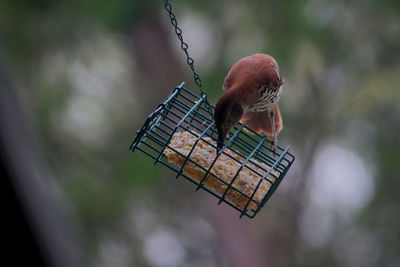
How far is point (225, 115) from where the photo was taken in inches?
132

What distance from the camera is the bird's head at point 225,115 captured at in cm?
331

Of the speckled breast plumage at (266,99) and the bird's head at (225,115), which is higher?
the speckled breast plumage at (266,99)

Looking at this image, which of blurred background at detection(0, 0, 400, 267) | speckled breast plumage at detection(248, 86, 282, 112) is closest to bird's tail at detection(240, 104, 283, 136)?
speckled breast plumage at detection(248, 86, 282, 112)

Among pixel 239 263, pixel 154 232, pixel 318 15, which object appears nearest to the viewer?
pixel 318 15

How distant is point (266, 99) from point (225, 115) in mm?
856

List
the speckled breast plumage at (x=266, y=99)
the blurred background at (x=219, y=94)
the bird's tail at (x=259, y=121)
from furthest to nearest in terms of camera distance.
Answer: the blurred background at (x=219, y=94)
the bird's tail at (x=259, y=121)
the speckled breast plumage at (x=266, y=99)

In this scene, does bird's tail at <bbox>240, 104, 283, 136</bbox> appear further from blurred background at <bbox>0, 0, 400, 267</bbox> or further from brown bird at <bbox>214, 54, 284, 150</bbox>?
blurred background at <bbox>0, 0, 400, 267</bbox>

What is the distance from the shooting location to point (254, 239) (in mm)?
8102

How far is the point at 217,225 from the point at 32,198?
23.6 ft

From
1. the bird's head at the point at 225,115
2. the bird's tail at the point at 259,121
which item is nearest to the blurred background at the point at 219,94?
the bird's tail at the point at 259,121

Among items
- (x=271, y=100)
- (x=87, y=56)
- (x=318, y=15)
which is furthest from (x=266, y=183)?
(x=87, y=56)

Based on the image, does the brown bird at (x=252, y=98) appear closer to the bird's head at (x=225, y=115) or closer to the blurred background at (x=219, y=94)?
the bird's head at (x=225, y=115)

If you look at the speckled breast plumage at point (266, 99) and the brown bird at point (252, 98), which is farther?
the speckled breast plumage at point (266, 99)

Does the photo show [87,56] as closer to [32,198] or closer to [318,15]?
[318,15]
